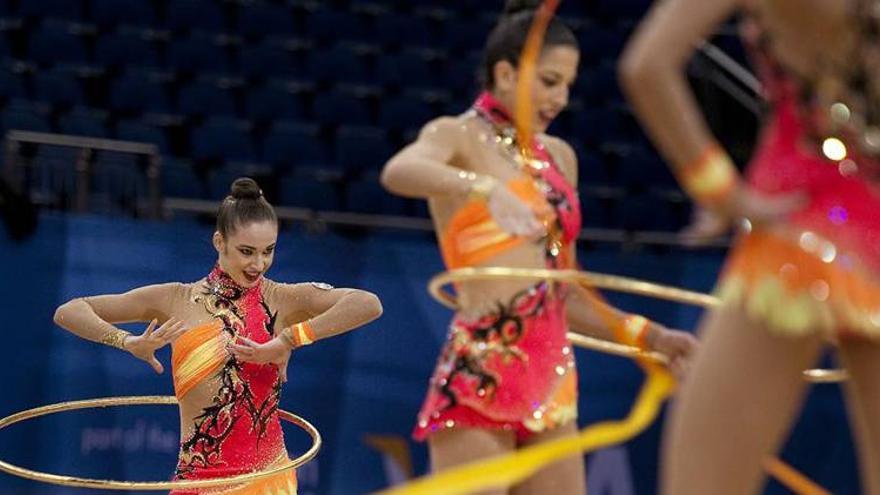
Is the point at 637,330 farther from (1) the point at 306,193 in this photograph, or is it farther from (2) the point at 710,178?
(1) the point at 306,193

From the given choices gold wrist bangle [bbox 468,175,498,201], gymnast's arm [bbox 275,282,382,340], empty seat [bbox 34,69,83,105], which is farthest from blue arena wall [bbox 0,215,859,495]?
gold wrist bangle [bbox 468,175,498,201]

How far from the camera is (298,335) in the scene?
16.9 feet

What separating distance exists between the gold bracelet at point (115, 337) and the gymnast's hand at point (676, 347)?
1.87m

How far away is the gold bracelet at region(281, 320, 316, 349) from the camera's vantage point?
5.15m

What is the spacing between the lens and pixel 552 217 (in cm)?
417

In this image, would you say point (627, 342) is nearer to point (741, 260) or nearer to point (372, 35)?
point (741, 260)

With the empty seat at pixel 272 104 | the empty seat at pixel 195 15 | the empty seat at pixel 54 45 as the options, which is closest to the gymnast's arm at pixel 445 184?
the empty seat at pixel 272 104

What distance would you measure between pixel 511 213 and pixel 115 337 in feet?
6.85

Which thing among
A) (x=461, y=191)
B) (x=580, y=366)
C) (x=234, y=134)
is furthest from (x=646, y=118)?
(x=234, y=134)

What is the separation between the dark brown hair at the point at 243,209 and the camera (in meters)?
5.15

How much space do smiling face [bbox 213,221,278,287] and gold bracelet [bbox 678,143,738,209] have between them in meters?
2.51

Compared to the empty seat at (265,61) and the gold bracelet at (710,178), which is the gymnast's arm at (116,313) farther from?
the empty seat at (265,61)

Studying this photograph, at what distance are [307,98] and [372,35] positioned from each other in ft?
3.95

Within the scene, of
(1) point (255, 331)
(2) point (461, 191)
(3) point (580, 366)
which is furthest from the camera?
(3) point (580, 366)
